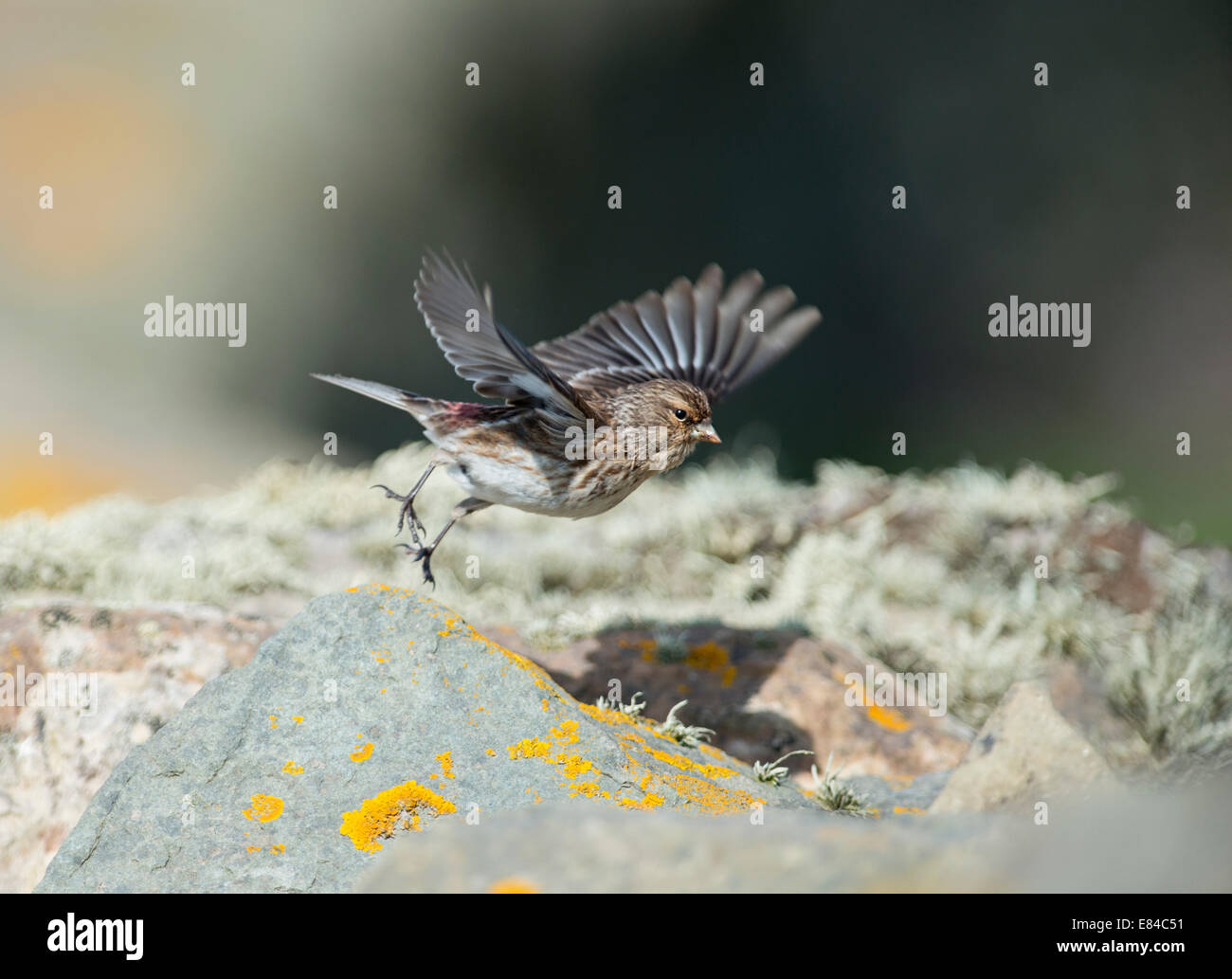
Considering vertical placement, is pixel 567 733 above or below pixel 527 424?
below

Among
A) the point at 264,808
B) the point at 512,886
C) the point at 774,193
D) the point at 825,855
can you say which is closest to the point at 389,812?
the point at 264,808

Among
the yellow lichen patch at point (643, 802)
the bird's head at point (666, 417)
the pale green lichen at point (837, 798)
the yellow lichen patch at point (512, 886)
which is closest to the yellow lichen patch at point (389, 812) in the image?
the yellow lichen patch at point (643, 802)

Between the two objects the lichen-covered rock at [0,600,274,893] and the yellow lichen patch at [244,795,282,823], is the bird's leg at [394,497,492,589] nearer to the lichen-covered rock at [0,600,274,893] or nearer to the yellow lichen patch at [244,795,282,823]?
the lichen-covered rock at [0,600,274,893]

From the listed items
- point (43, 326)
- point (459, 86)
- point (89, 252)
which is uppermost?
point (459, 86)

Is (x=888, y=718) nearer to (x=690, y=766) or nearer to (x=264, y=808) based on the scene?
(x=690, y=766)

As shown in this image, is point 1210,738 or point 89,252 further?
point 89,252

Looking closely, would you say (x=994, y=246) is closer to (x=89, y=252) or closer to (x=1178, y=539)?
(x=1178, y=539)

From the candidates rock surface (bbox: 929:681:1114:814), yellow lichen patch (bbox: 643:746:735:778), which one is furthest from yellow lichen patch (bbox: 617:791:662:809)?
rock surface (bbox: 929:681:1114:814)
